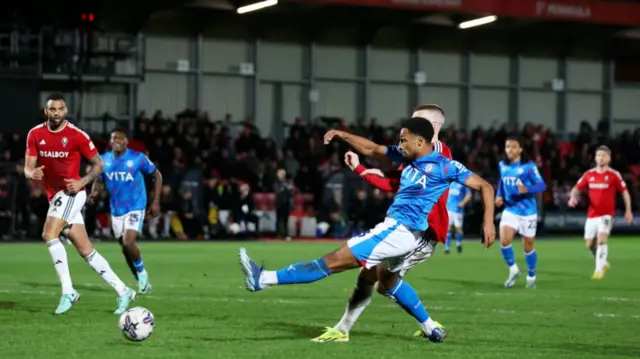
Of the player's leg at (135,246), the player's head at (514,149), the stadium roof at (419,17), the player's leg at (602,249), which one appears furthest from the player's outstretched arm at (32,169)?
the stadium roof at (419,17)

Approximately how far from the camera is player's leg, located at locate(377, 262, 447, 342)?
10766mm

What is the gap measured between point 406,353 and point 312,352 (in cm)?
77

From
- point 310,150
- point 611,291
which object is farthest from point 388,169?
point 611,291

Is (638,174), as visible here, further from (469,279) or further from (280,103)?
(469,279)

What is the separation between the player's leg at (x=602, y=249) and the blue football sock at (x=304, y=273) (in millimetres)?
10949

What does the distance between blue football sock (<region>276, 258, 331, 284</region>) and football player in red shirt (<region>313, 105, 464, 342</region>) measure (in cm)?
78

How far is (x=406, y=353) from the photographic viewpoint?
10031mm

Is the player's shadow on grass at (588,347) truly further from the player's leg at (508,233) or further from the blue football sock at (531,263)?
the player's leg at (508,233)

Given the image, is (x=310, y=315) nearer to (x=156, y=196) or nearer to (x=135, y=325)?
(x=135, y=325)

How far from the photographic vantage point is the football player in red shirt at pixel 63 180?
1340 centimetres

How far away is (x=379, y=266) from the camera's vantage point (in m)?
10.9

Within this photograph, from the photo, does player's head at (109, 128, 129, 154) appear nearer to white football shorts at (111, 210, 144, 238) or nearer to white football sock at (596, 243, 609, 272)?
white football shorts at (111, 210, 144, 238)

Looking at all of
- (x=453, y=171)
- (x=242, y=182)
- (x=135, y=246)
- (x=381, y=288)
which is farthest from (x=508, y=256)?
(x=242, y=182)

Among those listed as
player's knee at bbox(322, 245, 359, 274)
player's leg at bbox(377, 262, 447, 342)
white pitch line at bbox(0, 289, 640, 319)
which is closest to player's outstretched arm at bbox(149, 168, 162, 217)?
white pitch line at bbox(0, 289, 640, 319)
